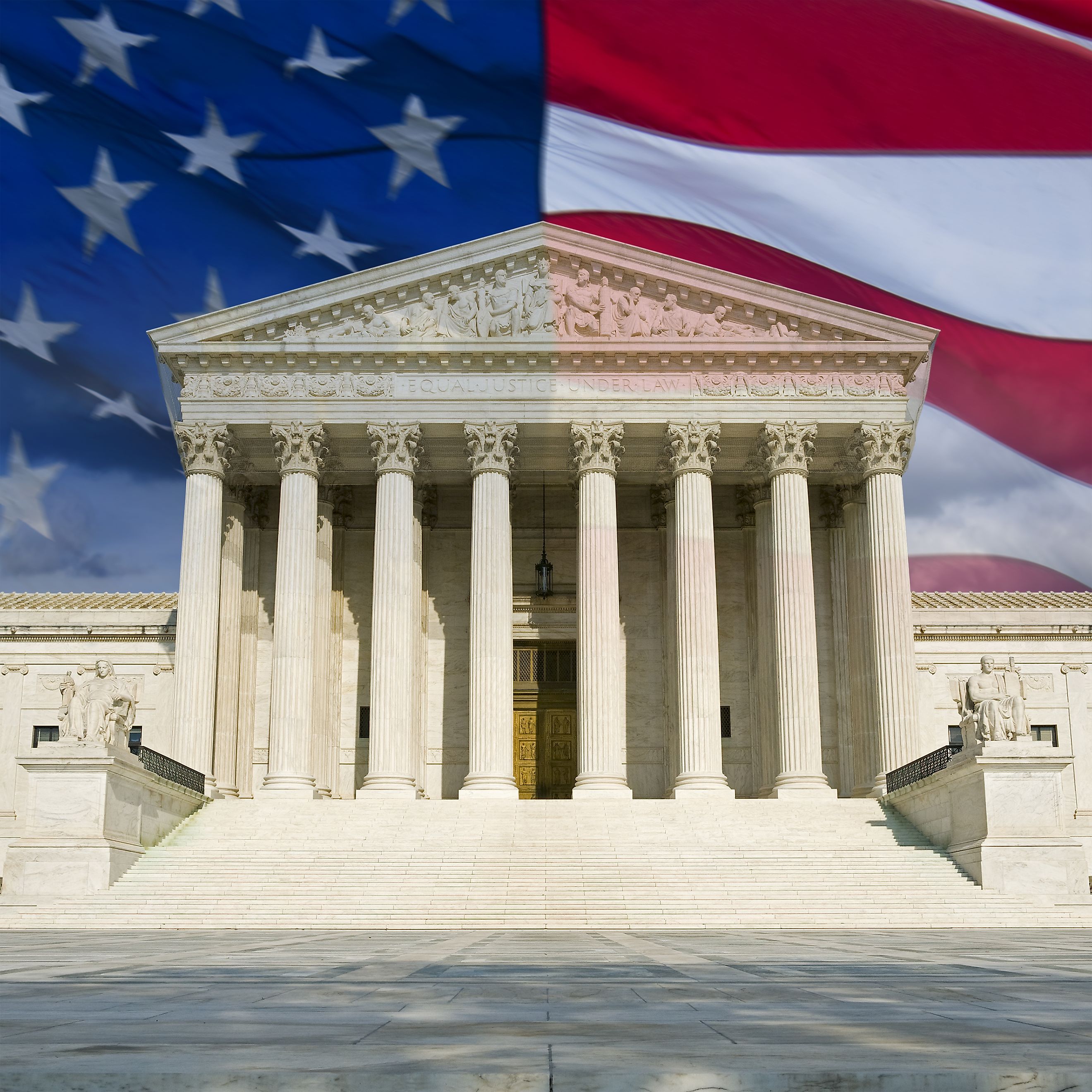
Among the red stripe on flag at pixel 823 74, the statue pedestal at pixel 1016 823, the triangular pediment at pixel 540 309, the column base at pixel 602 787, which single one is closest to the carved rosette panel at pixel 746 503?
the triangular pediment at pixel 540 309

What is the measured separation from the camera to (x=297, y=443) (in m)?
42.9

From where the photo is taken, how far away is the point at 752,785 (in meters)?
47.0

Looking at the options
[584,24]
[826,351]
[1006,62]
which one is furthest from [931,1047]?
[826,351]

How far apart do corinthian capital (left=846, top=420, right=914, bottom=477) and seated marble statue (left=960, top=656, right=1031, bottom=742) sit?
1064 centimetres

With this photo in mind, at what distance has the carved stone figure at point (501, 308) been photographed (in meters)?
43.3

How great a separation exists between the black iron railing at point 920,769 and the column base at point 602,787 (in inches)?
317

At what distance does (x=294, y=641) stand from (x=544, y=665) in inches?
448

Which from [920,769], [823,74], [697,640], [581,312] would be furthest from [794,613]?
[823,74]

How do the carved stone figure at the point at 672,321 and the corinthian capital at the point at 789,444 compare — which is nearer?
the corinthian capital at the point at 789,444

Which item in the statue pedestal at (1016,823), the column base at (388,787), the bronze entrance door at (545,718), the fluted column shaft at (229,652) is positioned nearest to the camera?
the statue pedestal at (1016,823)

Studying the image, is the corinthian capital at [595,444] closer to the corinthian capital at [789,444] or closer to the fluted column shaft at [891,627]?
the corinthian capital at [789,444]

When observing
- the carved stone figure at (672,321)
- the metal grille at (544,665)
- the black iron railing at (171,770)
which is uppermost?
the carved stone figure at (672,321)

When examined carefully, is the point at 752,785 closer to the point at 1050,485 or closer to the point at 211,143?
the point at 1050,485

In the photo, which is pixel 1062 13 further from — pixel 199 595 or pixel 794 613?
pixel 199 595
